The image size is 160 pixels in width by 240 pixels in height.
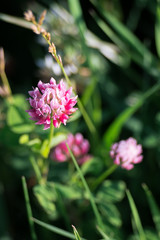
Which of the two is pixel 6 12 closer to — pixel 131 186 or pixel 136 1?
pixel 136 1

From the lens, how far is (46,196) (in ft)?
3.44

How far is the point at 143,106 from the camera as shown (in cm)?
148

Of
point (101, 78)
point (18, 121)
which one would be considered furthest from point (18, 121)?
point (101, 78)

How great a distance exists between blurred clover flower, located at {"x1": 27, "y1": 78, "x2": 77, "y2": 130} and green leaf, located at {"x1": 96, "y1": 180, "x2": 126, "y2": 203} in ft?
1.45

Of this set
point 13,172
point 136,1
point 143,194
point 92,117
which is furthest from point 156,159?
point 136,1

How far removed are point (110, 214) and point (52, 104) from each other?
514 millimetres

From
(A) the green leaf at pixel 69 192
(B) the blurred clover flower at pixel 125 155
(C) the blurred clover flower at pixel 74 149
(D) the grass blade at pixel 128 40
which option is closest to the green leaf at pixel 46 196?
(A) the green leaf at pixel 69 192

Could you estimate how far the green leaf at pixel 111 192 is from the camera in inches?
44.7

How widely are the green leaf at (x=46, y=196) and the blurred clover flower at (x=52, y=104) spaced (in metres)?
0.31

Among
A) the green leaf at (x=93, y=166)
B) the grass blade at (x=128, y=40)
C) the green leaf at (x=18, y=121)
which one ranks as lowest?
the green leaf at (x=93, y=166)

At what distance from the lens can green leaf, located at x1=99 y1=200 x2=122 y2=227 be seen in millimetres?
1067

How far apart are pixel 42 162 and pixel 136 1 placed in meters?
1.19

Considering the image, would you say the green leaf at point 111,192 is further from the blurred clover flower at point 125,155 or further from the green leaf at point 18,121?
the green leaf at point 18,121

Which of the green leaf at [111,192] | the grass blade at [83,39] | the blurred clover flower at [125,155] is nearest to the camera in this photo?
the blurred clover flower at [125,155]
